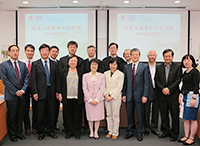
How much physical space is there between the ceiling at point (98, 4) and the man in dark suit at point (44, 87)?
8.28ft

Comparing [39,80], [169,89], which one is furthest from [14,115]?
[169,89]

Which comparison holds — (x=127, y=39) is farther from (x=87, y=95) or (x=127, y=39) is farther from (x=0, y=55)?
(x=0, y=55)

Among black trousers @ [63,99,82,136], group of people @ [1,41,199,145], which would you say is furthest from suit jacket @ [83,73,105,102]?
black trousers @ [63,99,82,136]

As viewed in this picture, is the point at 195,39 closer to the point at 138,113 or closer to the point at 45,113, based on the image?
the point at 138,113

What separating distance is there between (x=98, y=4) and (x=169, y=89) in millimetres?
3414

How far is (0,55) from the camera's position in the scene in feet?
19.9

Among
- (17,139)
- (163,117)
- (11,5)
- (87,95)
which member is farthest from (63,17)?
(163,117)

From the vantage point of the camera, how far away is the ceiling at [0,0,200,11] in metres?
5.02

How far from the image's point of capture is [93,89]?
10.4 feet

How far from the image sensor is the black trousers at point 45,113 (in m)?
3.19

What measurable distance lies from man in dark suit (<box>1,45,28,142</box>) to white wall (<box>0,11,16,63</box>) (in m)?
3.25

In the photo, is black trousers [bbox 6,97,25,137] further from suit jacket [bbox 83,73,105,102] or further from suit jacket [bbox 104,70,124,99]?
suit jacket [bbox 104,70,124,99]

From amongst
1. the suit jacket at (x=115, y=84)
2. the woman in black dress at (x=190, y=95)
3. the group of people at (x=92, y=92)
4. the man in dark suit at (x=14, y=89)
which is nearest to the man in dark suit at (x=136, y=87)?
the group of people at (x=92, y=92)

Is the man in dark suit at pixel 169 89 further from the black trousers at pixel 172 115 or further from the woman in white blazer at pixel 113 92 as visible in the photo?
the woman in white blazer at pixel 113 92
